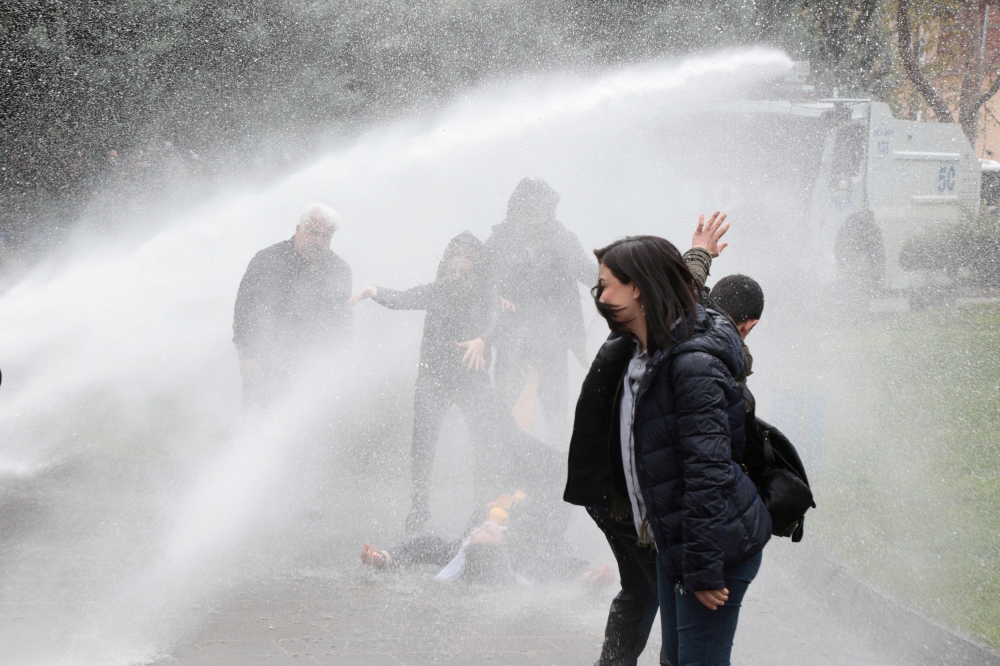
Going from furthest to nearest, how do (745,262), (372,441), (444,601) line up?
(745,262) < (372,441) < (444,601)

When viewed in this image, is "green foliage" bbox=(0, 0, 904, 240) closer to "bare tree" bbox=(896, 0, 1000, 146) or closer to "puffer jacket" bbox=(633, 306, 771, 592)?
"bare tree" bbox=(896, 0, 1000, 146)

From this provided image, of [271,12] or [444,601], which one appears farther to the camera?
[271,12]

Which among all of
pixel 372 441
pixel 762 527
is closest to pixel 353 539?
pixel 372 441

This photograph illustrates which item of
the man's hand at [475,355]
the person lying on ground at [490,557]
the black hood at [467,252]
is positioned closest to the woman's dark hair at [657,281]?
the person lying on ground at [490,557]

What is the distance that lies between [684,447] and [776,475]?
36 cm

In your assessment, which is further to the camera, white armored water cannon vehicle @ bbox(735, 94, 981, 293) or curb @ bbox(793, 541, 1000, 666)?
white armored water cannon vehicle @ bbox(735, 94, 981, 293)

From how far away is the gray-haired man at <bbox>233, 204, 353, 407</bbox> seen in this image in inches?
253

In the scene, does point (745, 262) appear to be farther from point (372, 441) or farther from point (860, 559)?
point (860, 559)

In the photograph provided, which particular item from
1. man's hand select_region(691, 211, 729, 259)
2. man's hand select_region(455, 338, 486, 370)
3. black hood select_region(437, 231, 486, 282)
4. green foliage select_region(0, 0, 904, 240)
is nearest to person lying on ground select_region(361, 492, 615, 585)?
man's hand select_region(455, 338, 486, 370)

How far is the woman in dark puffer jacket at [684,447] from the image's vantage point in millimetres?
2533

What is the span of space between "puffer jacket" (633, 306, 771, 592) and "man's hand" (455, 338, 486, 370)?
123 inches

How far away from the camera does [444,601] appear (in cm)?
464

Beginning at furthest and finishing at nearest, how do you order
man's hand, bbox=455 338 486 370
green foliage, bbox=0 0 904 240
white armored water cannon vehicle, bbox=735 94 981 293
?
1. white armored water cannon vehicle, bbox=735 94 981 293
2. green foliage, bbox=0 0 904 240
3. man's hand, bbox=455 338 486 370

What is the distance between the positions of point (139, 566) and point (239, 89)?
335 inches
